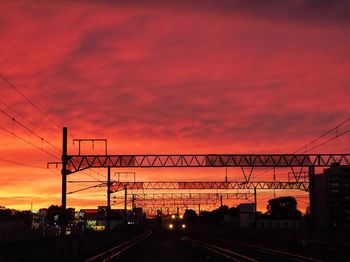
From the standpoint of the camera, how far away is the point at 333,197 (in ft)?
627

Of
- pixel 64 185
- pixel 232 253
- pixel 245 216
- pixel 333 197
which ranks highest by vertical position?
pixel 333 197

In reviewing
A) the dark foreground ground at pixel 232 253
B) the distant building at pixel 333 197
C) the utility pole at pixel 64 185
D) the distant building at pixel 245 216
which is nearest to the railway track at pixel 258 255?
the dark foreground ground at pixel 232 253

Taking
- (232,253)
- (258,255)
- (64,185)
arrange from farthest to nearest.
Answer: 1. (232,253)
2. (64,185)
3. (258,255)

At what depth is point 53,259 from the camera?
35.7 metres

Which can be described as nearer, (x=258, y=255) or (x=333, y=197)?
(x=258, y=255)

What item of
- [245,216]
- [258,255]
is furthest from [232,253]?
[245,216]

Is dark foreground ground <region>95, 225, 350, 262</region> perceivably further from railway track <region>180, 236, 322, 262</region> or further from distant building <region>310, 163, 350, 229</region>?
distant building <region>310, 163, 350, 229</region>

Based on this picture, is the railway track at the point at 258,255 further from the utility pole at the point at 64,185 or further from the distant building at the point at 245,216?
the distant building at the point at 245,216

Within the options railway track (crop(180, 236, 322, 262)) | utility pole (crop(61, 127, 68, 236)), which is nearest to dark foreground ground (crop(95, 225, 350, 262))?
railway track (crop(180, 236, 322, 262))

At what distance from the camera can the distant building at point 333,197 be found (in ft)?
615

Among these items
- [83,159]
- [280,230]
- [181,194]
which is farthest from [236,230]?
[83,159]

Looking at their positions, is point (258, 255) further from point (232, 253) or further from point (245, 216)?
point (245, 216)

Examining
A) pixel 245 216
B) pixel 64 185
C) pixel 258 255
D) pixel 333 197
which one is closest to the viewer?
pixel 258 255

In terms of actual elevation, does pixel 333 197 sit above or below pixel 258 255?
above
